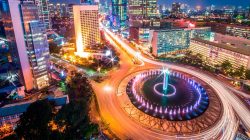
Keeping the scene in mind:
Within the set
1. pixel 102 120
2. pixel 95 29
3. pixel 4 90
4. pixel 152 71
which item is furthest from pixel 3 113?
pixel 95 29

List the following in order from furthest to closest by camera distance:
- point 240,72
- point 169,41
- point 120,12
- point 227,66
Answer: point 120,12, point 169,41, point 227,66, point 240,72

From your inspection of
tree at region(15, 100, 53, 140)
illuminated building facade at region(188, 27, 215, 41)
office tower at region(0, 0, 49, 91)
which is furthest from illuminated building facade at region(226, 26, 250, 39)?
tree at region(15, 100, 53, 140)

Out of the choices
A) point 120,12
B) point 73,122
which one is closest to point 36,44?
point 73,122

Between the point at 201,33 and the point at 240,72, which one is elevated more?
the point at 201,33

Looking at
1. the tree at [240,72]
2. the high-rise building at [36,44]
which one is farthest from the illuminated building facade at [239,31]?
the high-rise building at [36,44]

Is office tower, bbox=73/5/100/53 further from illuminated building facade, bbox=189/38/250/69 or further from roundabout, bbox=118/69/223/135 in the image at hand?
illuminated building facade, bbox=189/38/250/69

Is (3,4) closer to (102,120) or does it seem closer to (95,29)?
(102,120)

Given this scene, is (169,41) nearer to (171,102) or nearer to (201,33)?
(201,33)
